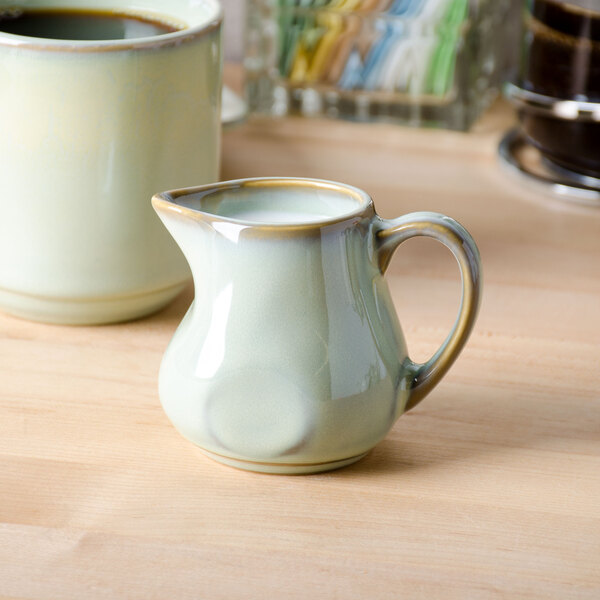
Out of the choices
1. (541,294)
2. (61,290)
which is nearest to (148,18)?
(61,290)

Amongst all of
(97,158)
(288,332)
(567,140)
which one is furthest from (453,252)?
(567,140)

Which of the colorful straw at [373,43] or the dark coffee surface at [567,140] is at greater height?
the colorful straw at [373,43]

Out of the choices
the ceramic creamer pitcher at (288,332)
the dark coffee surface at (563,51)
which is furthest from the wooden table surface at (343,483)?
the dark coffee surface at (563,51)

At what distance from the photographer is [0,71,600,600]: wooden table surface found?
355mm

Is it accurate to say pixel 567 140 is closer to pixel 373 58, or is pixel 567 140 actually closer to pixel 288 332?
pixel 373 58

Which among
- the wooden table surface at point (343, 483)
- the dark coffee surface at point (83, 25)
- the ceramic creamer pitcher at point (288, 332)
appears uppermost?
the dark coffee surface at point (83, 25)

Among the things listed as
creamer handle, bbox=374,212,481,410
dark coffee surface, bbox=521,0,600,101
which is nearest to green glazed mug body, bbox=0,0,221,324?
creamer handle, bbox=374,212,481,410

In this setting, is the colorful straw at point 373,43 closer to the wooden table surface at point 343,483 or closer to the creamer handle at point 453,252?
the wooden table surface at point 343,483

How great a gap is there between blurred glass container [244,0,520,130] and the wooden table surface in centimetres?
23

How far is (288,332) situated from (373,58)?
0.44 m

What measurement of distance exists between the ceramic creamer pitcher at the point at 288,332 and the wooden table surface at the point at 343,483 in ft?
0.08

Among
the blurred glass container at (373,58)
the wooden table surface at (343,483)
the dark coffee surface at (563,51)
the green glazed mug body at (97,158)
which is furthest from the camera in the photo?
the blurred glass container at (373,58)

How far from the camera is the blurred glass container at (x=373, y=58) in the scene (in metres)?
0.76

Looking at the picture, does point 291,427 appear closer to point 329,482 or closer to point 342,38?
point 329,482
